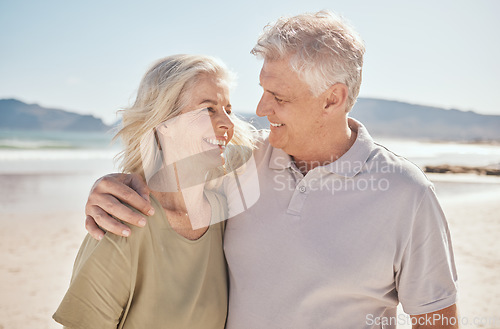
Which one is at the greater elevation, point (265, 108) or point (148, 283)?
point (265, 108)

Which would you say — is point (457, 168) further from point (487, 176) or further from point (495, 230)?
point (495, 230)

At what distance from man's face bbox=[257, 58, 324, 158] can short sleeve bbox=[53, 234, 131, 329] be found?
1.01 meters

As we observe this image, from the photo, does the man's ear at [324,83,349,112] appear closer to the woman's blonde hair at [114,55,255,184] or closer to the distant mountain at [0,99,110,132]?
the woman's blonde hair at [114,55,255,184]

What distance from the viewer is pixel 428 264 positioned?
1845 mm

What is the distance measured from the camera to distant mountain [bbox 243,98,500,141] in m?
46.4

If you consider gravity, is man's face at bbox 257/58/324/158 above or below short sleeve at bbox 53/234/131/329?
above

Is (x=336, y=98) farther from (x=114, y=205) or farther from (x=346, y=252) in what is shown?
(x=114, y=205)

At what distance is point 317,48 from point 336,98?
0.29 meters

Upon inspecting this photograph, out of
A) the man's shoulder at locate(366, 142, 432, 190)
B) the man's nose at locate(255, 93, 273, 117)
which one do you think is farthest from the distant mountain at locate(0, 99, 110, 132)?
the man's shoulder at locate(366, 142, 432, 190)

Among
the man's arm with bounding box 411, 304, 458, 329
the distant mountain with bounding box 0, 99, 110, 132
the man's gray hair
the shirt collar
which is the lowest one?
the distant mountain with bounding box 0, 99, 110, 132

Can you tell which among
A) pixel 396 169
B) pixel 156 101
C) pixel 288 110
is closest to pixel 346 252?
pixel 396 169

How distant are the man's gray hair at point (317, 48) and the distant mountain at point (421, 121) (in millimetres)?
43232

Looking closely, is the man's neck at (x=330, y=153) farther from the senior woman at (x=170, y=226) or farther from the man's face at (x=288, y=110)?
the senior woman at (x=170, y=226)

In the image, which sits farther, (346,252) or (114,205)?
(346,252)
